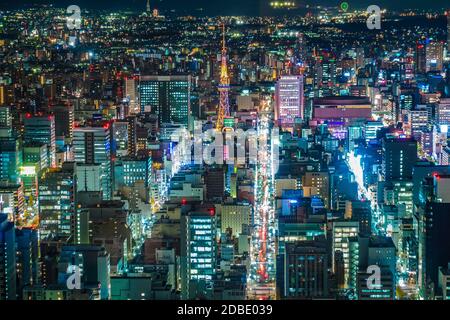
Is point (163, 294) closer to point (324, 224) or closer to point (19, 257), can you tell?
point (19, 257)

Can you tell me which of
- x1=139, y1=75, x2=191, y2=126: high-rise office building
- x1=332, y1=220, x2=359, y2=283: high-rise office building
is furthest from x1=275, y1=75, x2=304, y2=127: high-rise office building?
x1=332, y1=220, x2=359, y2=283: high-rise office building

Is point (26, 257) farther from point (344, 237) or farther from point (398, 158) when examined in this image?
point (398, 158)

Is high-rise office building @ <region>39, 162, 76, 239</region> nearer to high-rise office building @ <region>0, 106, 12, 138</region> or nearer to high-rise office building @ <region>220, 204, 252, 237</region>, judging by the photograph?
high-rise office building @ <region>220, 204, 252, 237</region>

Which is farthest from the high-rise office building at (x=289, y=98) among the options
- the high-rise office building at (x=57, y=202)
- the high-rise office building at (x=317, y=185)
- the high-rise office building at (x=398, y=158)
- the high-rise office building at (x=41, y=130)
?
the high-rise office building at (x=57, y=202)

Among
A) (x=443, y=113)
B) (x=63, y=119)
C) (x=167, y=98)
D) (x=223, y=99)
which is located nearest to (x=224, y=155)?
(x=223, y=99)
